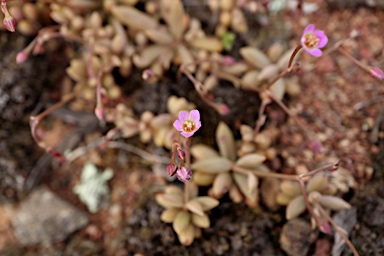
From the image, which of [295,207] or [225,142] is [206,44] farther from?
[295,207]

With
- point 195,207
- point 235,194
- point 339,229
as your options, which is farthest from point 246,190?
point 339,229

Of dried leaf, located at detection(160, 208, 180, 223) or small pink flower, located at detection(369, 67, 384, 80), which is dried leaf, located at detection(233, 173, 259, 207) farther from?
small pink flower, located at detection(369, 67, 384, 80)

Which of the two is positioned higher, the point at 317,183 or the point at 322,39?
the point at 322,39

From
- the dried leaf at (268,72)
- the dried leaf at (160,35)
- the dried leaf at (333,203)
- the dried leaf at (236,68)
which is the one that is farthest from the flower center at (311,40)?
the dried leaf at (160,35)

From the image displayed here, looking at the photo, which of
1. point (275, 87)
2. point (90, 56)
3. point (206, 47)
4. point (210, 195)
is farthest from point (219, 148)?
point (90, 56)

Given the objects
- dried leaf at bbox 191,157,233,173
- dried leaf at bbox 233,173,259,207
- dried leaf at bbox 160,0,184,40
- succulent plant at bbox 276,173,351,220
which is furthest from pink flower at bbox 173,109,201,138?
dried leaf at bbox 160,0,184,40

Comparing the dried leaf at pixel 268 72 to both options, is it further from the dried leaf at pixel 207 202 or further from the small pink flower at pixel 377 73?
the dried leaf at pixel 207 202
